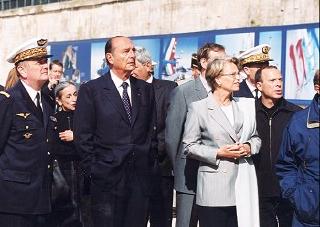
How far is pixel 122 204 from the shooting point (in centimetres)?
528

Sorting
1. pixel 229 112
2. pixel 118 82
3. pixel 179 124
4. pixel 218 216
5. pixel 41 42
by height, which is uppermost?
pixel 41 42

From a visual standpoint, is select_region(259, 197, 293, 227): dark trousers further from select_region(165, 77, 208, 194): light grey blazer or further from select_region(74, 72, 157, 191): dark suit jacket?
select_region(74, 72, 157, 191): dark suit jacket

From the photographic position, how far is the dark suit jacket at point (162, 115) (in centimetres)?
606

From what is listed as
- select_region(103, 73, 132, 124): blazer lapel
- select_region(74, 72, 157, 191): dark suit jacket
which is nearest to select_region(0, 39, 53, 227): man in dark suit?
select_region(74, 72, 157, 191): dark suit jacket

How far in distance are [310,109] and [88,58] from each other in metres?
9.67

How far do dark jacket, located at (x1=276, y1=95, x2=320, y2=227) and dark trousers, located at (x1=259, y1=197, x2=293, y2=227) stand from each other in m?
1.05

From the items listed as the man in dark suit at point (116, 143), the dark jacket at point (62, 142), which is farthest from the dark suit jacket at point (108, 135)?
the dark jacket at point (62, 142)

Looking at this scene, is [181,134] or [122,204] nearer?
[122,204]

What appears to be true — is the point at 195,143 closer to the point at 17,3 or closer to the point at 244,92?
the point at 244,92

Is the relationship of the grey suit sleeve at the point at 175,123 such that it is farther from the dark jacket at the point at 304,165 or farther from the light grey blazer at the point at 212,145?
the dark jacket at the point at 304,165

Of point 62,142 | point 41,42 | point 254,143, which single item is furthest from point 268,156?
point 41,42

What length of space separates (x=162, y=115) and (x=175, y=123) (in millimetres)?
584

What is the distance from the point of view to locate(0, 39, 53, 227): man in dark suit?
16.5ft

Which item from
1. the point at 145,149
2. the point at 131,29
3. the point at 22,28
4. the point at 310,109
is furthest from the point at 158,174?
the point at 22,28
